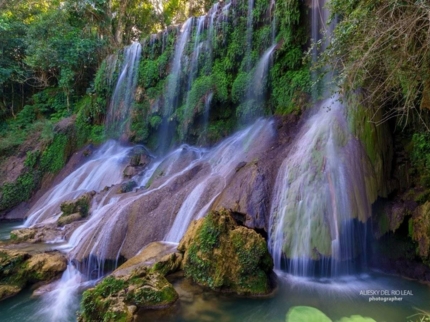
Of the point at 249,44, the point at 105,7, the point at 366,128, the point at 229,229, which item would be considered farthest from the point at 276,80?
the point at 105,7

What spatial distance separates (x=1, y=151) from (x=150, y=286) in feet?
40.7

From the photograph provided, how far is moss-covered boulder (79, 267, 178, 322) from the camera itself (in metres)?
3.88

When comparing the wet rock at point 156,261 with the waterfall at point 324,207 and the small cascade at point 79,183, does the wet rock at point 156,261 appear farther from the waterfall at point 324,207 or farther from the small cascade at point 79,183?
the small cascade at point 79,183

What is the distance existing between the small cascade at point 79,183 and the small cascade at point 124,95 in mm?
1759

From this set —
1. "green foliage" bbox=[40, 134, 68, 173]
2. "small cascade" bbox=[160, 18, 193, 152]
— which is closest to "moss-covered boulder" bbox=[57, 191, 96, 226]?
"small cascade" bbox=[160, 18, 193, 152]

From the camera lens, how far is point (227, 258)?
4.88 meters

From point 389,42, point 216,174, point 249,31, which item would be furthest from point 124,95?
point 389,42

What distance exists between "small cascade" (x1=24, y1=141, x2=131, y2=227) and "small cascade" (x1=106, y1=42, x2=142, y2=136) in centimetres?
176

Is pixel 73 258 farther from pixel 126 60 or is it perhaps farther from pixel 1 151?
pixel 126 60

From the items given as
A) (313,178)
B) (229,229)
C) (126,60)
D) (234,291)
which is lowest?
(234,291)

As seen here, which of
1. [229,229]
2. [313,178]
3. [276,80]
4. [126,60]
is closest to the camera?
[229,229]

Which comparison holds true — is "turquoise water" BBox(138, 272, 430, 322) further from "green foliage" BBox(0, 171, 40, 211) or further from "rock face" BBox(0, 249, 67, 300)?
"green foliage" BBox(0, 171, 40, 211)

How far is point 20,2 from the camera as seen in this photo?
1659cm

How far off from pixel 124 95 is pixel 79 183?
193 inches
